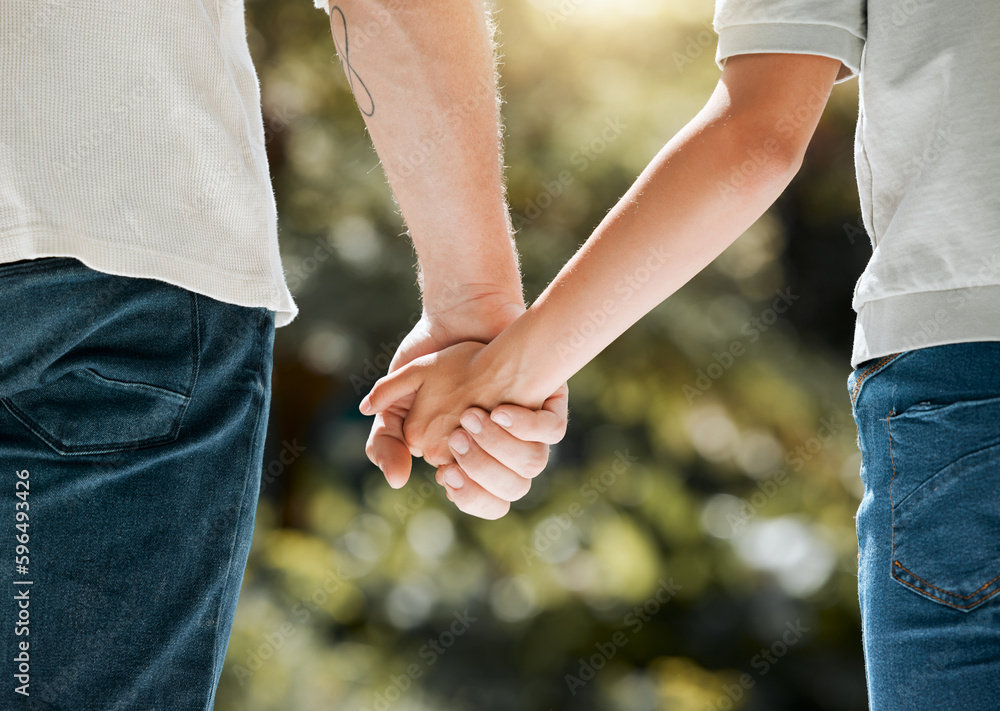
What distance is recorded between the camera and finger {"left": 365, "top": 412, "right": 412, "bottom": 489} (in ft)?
3.79

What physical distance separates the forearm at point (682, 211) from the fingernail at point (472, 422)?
276 mm

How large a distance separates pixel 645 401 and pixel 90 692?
272cm

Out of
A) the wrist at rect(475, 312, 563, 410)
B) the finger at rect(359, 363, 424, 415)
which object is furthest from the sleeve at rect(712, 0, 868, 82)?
the finger at rect(359, 363, 424, 415)

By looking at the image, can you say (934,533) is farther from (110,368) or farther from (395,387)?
(395,387)

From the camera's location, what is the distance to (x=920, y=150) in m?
0.67

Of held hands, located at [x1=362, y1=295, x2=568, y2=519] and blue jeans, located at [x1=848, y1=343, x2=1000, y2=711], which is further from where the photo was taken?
held hands, located at [x1=362, y1=295, x2=568, y2=519]

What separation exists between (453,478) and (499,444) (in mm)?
104

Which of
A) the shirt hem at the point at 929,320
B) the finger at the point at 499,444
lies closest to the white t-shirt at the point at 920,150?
the shirt hem at the point at 929,320

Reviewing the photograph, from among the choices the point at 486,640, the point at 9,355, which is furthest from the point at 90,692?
the point at 486,640

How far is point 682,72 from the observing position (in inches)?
137

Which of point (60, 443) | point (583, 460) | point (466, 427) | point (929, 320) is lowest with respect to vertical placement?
point (583, 460)

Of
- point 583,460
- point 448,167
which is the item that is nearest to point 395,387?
point 448,167

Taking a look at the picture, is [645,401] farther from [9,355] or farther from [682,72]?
[9,355]

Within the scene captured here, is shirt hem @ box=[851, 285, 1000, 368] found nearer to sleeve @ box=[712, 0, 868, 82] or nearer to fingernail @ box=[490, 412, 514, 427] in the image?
sleeve @ box=[712, 0, 868, 82]
